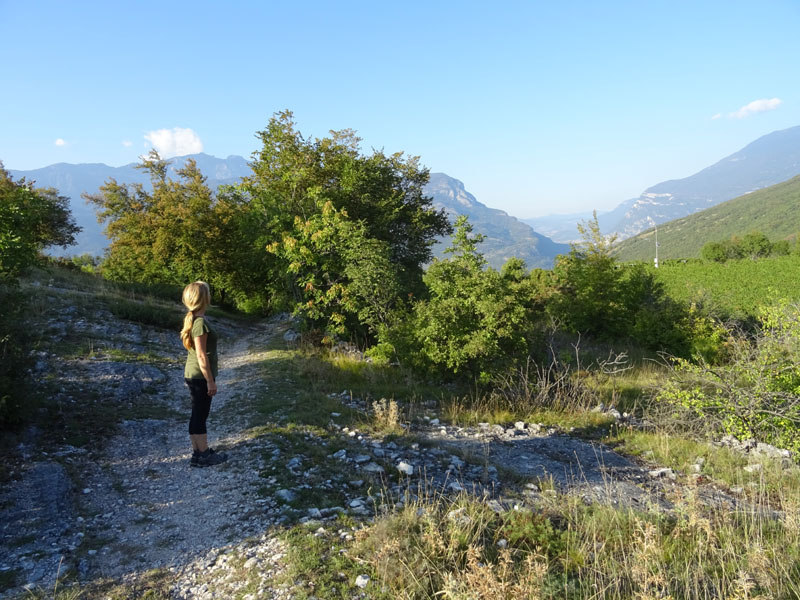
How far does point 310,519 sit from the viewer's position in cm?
448

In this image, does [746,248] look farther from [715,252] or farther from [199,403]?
[199,403]

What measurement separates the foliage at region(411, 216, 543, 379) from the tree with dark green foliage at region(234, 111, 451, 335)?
2.44 meters

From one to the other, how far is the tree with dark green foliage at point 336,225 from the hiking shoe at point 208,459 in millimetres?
7911

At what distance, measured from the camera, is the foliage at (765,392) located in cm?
828

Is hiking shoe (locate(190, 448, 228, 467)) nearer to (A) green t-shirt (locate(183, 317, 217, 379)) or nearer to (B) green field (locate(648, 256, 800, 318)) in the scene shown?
(A) green t-shirt (locate(183, 317, 217, 379))

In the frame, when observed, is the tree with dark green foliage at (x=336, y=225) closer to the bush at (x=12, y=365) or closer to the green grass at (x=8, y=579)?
the bush at (x=12, y=365)

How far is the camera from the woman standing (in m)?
5.70

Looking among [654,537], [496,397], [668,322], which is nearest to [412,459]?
[654,537]

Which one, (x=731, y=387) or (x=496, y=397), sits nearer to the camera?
(x=731, y=387)

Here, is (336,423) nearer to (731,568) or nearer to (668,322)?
(731,568)

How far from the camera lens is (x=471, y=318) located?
1112 cm

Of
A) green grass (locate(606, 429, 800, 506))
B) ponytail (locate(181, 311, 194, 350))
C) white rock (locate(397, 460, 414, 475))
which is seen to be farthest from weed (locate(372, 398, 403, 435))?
green grass (locate(606, 429, 800, 506))

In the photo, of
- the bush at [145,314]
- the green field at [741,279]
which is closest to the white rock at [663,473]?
the bush at [145,314]

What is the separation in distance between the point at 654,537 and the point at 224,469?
5.14m
